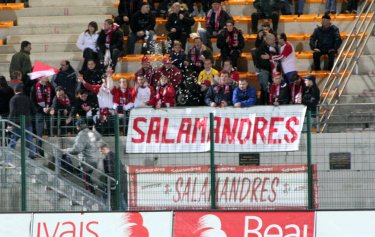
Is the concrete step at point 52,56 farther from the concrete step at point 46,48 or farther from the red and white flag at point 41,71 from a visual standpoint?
the red and white flag at point 41,71

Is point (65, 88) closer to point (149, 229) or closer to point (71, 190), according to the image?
point (71, 190)

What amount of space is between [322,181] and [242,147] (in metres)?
1.55

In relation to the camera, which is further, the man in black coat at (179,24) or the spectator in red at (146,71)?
the man in black coat at (179,24)

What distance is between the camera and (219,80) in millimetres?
27359

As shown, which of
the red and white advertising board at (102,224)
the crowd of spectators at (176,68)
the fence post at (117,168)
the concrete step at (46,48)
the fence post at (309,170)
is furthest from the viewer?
the concrete step at (46,48)

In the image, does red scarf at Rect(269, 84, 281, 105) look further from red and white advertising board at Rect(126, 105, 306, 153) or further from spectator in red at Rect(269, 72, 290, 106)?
red and white advertising board at Rect(126, 105, 306, 153)

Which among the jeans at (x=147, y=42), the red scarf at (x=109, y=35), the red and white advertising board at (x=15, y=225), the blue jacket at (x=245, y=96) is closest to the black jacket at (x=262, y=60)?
the blue jacket at (x=245, y=96)

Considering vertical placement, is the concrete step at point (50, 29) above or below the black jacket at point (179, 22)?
below

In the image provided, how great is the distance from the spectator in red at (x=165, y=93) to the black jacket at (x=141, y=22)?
112 inches

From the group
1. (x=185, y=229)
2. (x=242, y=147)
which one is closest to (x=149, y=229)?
(x=185, y=229)

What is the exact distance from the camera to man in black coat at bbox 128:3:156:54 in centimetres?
2991

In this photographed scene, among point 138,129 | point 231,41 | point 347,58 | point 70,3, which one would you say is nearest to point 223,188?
point 138,129

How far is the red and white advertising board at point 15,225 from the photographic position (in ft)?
74.0

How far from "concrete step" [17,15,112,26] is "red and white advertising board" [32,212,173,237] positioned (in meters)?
9.47
